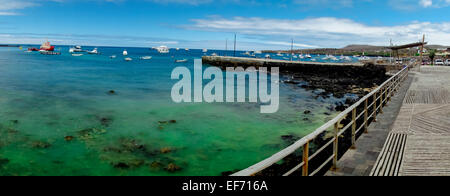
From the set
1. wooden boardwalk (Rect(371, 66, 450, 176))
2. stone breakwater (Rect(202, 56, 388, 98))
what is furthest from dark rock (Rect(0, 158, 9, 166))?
stone breakwater (Rect(202, 56, 388, 98))

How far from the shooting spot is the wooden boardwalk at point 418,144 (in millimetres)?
4434

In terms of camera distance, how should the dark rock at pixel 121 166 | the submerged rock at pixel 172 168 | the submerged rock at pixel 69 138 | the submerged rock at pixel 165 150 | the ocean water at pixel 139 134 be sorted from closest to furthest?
the submerged rock at pixel 172 168 < the dark rock at pixel 121 166 < the ocean water at pixel 139 134 < the submerged rock at pixel 165 150 < the submerged rock at pixel 69 138

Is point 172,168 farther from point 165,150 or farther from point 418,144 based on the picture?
point 418,144

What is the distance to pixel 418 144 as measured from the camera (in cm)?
568

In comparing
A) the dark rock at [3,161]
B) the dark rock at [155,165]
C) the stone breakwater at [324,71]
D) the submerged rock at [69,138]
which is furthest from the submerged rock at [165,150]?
the stone breakwater at [324,71]

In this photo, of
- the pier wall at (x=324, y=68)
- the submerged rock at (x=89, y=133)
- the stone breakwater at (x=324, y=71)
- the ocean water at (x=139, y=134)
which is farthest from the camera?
the pier wall at (x=324, y=68)

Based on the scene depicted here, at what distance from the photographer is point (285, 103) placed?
62.1 ft

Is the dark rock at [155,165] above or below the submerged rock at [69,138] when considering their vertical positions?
below

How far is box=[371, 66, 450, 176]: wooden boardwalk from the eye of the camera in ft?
14.5

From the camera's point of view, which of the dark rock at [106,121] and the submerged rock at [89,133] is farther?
the dark rock at [106,121]

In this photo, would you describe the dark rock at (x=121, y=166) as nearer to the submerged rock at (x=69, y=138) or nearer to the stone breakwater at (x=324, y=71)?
the submerged rock at (x=69, y=138)

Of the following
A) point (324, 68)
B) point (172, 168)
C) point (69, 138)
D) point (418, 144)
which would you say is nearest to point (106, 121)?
point (69, 138)
